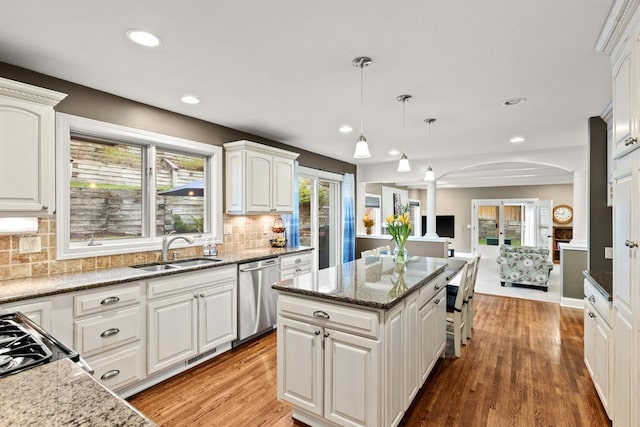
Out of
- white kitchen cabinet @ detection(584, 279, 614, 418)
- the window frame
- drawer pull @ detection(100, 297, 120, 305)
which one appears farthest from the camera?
the window frame

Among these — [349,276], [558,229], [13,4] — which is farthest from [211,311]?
[558,229]

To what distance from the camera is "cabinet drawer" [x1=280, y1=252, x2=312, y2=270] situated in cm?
392

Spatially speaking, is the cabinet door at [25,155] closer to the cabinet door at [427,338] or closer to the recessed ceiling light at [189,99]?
the recessed ceiling light at [189,99]

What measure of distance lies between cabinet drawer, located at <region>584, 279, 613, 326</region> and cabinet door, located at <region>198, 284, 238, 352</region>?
115 inches

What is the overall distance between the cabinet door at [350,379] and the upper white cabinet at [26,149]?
2098mm

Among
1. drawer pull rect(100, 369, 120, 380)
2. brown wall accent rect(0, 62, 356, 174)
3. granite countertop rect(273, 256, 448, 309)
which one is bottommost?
drawer pull rect(100, 369, 120, 380)

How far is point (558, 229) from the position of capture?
30.5 ft

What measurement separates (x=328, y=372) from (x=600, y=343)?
189 centimetres

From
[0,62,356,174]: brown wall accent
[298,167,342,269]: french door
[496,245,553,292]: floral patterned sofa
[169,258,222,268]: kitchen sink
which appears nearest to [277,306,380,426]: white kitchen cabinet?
[169,258,222,268]: kitchen sink

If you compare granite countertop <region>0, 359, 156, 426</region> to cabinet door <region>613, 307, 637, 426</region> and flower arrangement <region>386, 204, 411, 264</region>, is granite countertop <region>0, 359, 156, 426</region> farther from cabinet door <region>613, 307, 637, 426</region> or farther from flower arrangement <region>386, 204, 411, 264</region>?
flower arrangement <region>386, 204, 411, 264</region>

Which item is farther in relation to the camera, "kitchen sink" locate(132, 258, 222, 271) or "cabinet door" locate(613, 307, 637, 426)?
"kitchen sink" locate(132, 258, 222, 271)

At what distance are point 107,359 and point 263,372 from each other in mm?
1192

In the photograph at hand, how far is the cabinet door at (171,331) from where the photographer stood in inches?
102

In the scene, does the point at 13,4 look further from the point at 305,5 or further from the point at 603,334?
the point at 603,334
